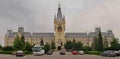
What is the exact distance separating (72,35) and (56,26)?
20.5 metres

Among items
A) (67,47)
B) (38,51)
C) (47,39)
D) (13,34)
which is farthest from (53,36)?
(38,51)

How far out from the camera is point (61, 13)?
18588cm

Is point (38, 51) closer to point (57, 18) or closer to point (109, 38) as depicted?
point (57, 18)

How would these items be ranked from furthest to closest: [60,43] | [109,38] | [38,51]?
[109,38] → [60,43] → [38,51]

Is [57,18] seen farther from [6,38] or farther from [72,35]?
[6,38]

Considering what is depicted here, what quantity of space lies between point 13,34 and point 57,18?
31.4 m

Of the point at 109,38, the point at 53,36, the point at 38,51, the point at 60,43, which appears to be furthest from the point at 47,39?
the point at 38,51

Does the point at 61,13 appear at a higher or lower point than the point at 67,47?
higher

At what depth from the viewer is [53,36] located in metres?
194

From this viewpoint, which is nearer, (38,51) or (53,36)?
(38,51)

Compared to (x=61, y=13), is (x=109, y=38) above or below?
below

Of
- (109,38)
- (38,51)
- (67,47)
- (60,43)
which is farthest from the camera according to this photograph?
(109,38)

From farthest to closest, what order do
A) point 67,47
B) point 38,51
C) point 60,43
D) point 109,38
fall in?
point 109,38 < point 60,43 < point 67,47 < point 38,51

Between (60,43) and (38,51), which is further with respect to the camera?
(60,43)
